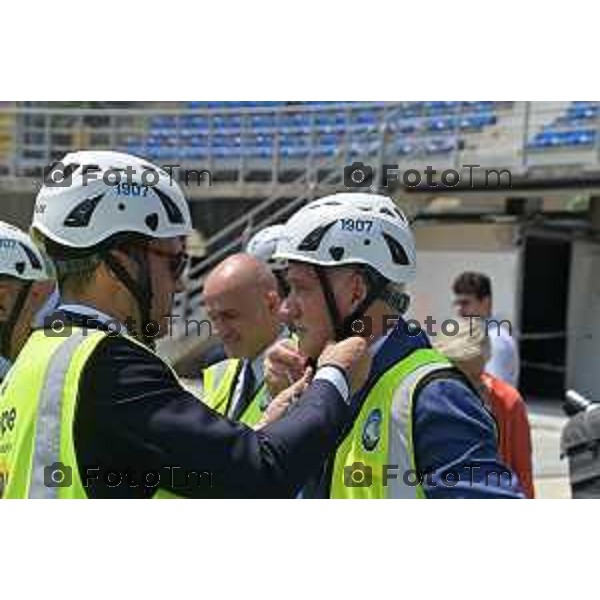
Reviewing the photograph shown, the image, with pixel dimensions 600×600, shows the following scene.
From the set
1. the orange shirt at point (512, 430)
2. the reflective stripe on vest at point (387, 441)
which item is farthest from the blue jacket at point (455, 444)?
the orange shirt at point (512, 430)

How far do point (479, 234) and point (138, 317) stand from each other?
11447 millimetres

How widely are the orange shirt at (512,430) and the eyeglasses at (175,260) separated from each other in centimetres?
205

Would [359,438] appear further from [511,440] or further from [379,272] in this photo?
[511,440]

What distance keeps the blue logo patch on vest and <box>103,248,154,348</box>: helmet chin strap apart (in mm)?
575

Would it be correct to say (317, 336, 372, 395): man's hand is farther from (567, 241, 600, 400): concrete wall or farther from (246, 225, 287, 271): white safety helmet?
(567, 241, 600, 400): concrete wall

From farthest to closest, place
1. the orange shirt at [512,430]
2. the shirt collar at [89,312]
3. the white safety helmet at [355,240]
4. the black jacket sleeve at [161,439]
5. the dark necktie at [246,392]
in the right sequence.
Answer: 1. the orange shirt at [512,430]
2. the dark necktie at [246,392]
3. the white safety helmet at [355,240]
4. the shirt collar at [89,312]
5. the black jacket sleeve at [161,439]

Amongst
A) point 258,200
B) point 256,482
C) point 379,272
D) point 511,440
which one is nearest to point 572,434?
point 511,440

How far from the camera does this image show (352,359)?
2451 millimetres

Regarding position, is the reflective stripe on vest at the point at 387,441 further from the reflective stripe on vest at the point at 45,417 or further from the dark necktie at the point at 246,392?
the dark necktie at the point at 246,392

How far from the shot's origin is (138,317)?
2.37 m

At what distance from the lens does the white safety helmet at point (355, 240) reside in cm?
275

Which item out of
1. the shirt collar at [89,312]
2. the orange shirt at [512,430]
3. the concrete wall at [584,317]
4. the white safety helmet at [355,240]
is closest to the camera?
the shirt collar at [89,312]

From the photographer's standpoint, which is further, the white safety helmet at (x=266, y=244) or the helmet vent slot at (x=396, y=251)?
the white safety helmet at (x=266, y=244)

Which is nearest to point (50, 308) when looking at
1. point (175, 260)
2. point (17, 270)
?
point (175, 260)
